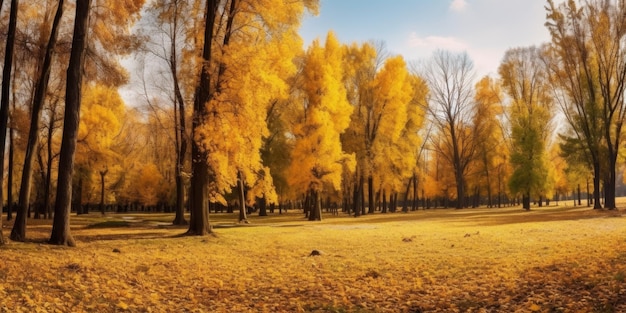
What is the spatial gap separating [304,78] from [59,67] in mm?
15026

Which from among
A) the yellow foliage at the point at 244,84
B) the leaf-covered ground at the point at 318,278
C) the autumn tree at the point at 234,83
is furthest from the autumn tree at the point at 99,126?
the leaf-covered ground at the point at 318,278

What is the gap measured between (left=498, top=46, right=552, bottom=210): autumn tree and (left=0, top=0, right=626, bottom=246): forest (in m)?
0.13

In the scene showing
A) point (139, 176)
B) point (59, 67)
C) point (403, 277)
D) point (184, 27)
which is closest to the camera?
point (403, 277)

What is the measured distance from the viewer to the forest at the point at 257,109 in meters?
15.5

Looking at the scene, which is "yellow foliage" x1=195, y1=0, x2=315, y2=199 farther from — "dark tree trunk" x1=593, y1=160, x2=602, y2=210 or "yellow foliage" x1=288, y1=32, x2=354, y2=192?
"dark tree trunk" x1=593, y1=160, x2=602, y2=210

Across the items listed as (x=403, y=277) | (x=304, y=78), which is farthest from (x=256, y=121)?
(x=304, y=78)

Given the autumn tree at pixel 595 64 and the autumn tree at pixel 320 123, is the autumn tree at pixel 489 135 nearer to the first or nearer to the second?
the autumn tree at pixel 595 64

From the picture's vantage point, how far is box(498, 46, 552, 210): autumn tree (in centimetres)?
4109

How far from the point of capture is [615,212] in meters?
27.2

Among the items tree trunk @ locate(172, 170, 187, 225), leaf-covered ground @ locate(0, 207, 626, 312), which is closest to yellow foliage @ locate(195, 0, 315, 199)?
leaf-covered ground @ locate(0, 207, 626, 312)

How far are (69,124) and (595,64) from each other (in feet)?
106

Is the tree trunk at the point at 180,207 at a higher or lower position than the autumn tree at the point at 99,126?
lower

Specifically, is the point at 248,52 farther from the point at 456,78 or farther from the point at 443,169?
the point at 443,169

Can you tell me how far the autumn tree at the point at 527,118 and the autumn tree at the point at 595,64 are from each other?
671 cm
